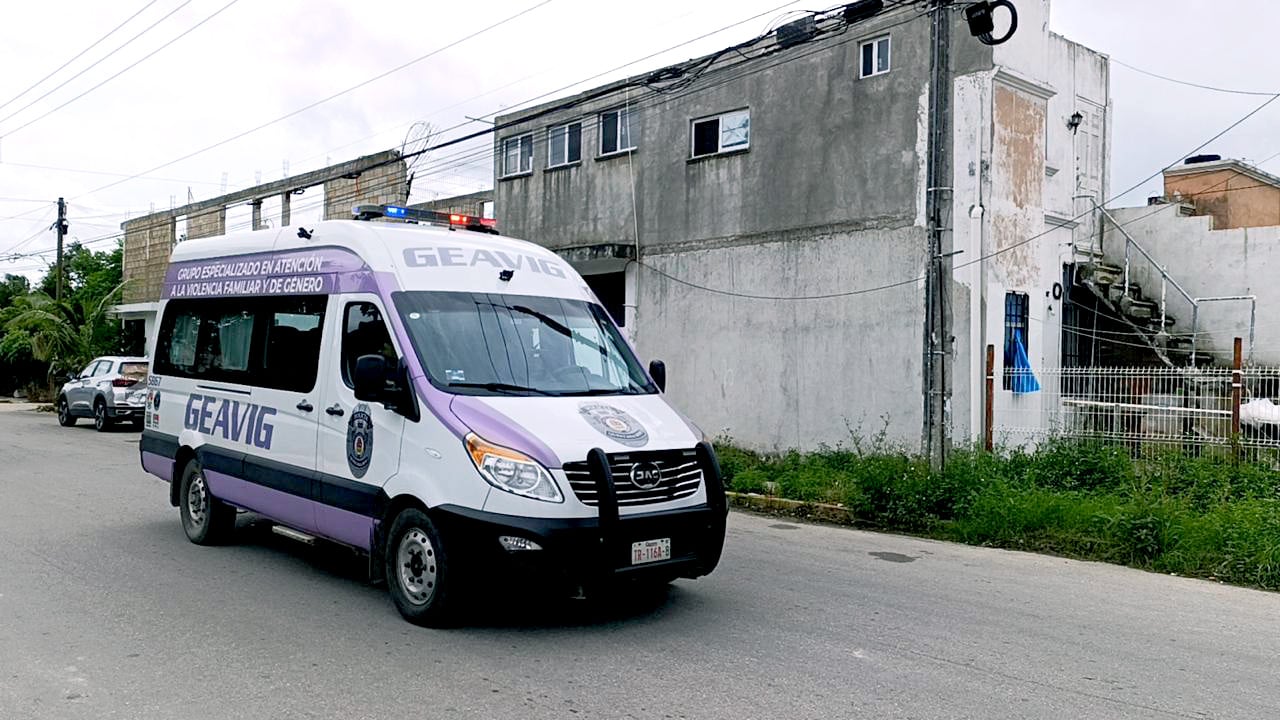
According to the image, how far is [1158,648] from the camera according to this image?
6504 mm

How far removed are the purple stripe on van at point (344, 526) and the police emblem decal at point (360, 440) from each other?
1.03 ft

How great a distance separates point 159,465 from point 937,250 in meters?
9.21

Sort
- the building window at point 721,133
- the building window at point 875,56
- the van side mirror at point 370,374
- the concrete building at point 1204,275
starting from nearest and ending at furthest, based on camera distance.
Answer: the van side mirror at point 370,374 → the building window at point 875,56 → the building window at point 721,133 → the concrete building at point 1204,275

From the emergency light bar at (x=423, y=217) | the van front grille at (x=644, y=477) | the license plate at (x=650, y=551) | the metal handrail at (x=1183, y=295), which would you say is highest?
the metal handrail at (x=1183, y=295)

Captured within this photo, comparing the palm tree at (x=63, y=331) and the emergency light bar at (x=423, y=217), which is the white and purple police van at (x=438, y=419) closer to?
the emergency light bar at (x=423, y=217)

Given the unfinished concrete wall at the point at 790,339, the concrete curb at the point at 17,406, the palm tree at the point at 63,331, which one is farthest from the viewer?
the palm tree at the point at 63,331

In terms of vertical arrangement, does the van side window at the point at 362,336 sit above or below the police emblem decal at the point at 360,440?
above

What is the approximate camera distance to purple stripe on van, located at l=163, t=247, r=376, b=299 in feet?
24.8

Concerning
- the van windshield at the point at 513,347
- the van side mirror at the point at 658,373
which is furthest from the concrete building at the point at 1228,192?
the van windshield at the point at 513,347

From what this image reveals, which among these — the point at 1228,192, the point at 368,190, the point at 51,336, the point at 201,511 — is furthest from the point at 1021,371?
the point at 51,336

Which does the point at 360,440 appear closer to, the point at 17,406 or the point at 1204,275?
the point at 1204,275

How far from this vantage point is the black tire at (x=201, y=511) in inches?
356

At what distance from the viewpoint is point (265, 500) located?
8.20 metres

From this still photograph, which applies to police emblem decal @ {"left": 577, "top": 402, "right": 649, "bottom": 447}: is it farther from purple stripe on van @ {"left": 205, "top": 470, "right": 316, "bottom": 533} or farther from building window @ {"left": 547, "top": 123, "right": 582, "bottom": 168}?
building window @ {"left": 547, "top": 123, "right": 582, "bottom": 168}
